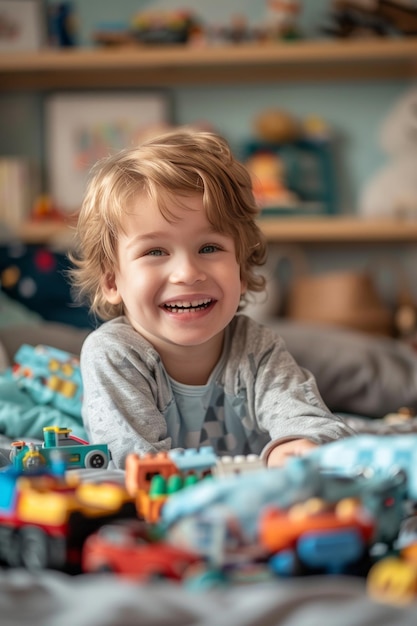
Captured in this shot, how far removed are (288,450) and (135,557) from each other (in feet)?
1.38

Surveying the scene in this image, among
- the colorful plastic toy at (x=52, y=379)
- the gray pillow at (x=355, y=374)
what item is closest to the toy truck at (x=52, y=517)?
the colorful plastic toy at (x=52, y=379)

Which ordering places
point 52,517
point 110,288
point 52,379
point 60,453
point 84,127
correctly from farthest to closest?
point 84,127
point 52,379
point 110,288
point 60,453
point 52,517

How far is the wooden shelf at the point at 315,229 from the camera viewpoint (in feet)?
9.82

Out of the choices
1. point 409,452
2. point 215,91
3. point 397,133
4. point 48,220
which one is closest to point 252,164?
point 215,91

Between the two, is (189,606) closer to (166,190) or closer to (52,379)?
(166,190)

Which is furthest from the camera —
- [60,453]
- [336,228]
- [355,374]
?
A: [336,228]

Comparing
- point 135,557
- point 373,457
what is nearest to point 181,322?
point 373,457

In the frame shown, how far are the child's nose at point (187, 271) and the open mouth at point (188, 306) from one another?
0.04 metres

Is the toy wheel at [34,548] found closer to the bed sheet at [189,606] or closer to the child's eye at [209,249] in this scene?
the bed sheet at [189,606]

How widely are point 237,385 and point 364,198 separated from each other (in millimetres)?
2033

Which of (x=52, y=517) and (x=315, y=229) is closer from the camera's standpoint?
(x=52, y=517)

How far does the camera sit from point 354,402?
6.59 ft

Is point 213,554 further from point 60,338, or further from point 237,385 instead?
point 60,338

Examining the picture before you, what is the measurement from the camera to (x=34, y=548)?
709 millimetres
